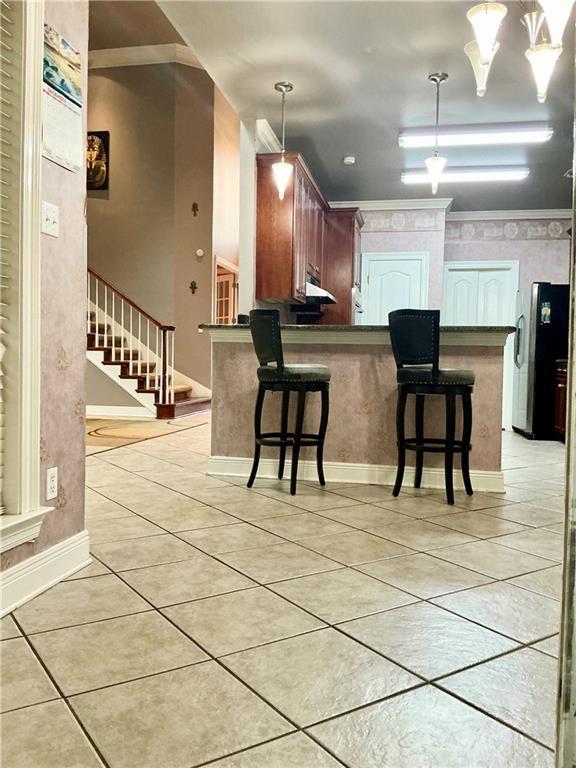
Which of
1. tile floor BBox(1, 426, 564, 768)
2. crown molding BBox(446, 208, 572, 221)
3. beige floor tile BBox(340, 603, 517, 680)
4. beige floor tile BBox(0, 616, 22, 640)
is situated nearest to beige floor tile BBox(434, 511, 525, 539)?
tile floor BBox(1, 426, 564, 768)

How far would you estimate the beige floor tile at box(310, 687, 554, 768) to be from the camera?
1.19 meters

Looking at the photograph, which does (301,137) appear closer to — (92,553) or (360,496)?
(360,496)

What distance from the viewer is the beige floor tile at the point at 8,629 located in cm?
167

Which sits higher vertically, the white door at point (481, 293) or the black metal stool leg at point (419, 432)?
the white door at point (481, 293)

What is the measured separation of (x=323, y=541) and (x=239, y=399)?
1.61 metres

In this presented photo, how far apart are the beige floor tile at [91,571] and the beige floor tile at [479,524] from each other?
1.58 metres

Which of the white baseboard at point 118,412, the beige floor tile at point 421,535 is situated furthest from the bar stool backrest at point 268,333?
the white baseboard at point 118,412

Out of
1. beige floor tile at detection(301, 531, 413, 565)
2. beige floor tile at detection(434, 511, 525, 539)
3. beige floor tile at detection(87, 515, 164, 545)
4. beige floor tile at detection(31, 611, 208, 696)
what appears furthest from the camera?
beige floor tile at detection(434, 511, 525, 539)

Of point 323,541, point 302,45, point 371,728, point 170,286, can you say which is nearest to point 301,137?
point 302,45

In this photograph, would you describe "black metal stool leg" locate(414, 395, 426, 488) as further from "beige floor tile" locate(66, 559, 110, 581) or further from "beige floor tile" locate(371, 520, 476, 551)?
"beige floor tile" locate(66, 559, 110, 581)

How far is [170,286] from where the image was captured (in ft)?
27.2

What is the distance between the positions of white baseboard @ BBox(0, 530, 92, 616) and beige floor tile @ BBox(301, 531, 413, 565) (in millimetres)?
898

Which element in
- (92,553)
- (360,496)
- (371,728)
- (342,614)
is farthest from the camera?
(360,496)

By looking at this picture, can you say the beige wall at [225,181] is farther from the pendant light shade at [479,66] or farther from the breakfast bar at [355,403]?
the pendant light shade at [479,66]
